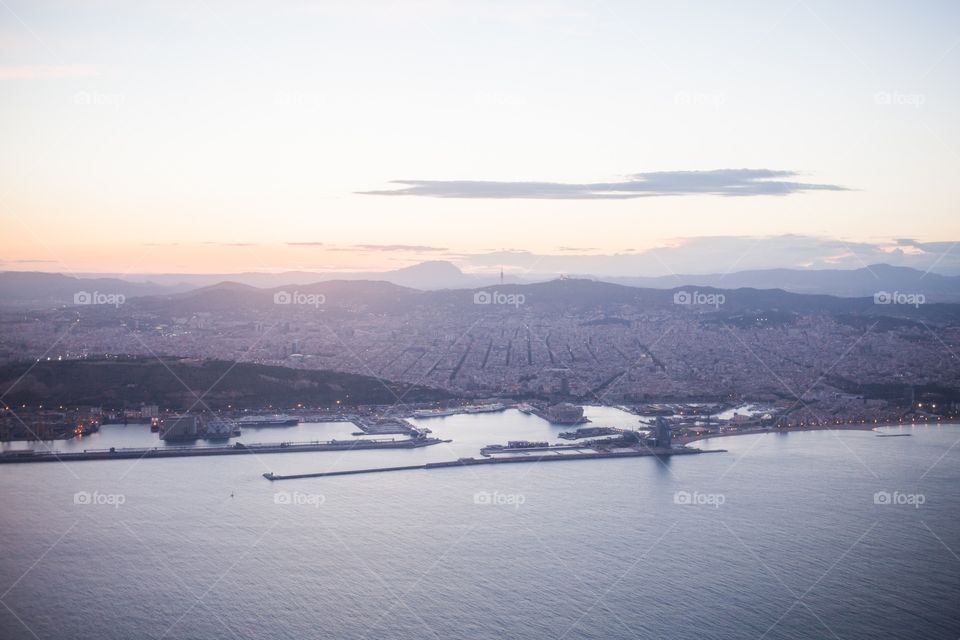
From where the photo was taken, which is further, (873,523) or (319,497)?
(319,497)

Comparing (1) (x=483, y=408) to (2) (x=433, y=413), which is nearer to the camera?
(2) (x=433, y=413)

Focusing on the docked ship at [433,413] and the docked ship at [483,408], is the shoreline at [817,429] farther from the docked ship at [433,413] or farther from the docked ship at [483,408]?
the docked ship at [433,413]

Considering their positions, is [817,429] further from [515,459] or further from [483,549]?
[483,549]

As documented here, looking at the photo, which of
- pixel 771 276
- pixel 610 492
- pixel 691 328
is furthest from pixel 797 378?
pixel 771 276

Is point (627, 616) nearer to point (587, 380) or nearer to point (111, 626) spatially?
point (111, 626)

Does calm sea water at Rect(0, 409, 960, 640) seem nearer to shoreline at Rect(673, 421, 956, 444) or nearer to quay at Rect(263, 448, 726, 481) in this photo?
quay at Rect(263, 448, 726, 481)

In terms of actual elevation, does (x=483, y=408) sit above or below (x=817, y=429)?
above

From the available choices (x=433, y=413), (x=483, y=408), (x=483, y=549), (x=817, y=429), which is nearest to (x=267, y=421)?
(x=433, y=413)
